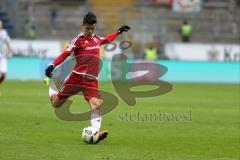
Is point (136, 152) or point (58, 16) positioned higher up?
point (136, 152)

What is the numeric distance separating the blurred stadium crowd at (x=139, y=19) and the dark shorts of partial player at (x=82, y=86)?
87.7 ft

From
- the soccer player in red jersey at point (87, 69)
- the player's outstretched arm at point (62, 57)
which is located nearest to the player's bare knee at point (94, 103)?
the soccer player in red jersey at point (87, 69)

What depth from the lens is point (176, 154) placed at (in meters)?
11.7

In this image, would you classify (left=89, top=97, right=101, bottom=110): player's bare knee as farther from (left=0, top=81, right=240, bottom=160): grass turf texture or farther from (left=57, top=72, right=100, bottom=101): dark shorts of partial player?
(left=0, top=81, right=240, bottom=160): grass turf texture

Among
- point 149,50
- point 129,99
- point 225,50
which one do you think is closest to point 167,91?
point 129,99

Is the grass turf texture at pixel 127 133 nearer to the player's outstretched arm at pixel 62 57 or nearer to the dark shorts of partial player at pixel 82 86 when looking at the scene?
the dark shorts of partial player at pixel 82 86

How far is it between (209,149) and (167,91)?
53.8ft

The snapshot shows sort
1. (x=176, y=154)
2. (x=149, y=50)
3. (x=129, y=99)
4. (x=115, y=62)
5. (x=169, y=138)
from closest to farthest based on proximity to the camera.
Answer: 1. (x=176, y=154)
2. (x=169, y=138)
3. (x=129, y=99)
4. (x=115, y=62)
5. (x=149, y=50)

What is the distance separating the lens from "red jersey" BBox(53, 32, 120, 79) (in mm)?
13016

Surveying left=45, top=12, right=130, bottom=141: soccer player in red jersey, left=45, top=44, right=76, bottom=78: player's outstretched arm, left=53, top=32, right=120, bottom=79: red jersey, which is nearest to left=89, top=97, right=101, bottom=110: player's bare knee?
left=45, top=12, right=130, bottom=141: soccer player in red jersey

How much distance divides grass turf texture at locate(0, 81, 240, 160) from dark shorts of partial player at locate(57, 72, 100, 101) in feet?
2.89

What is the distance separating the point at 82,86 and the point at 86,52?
65cm

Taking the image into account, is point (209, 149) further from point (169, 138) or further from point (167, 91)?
point (167, 91)

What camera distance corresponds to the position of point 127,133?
14.5 metres
